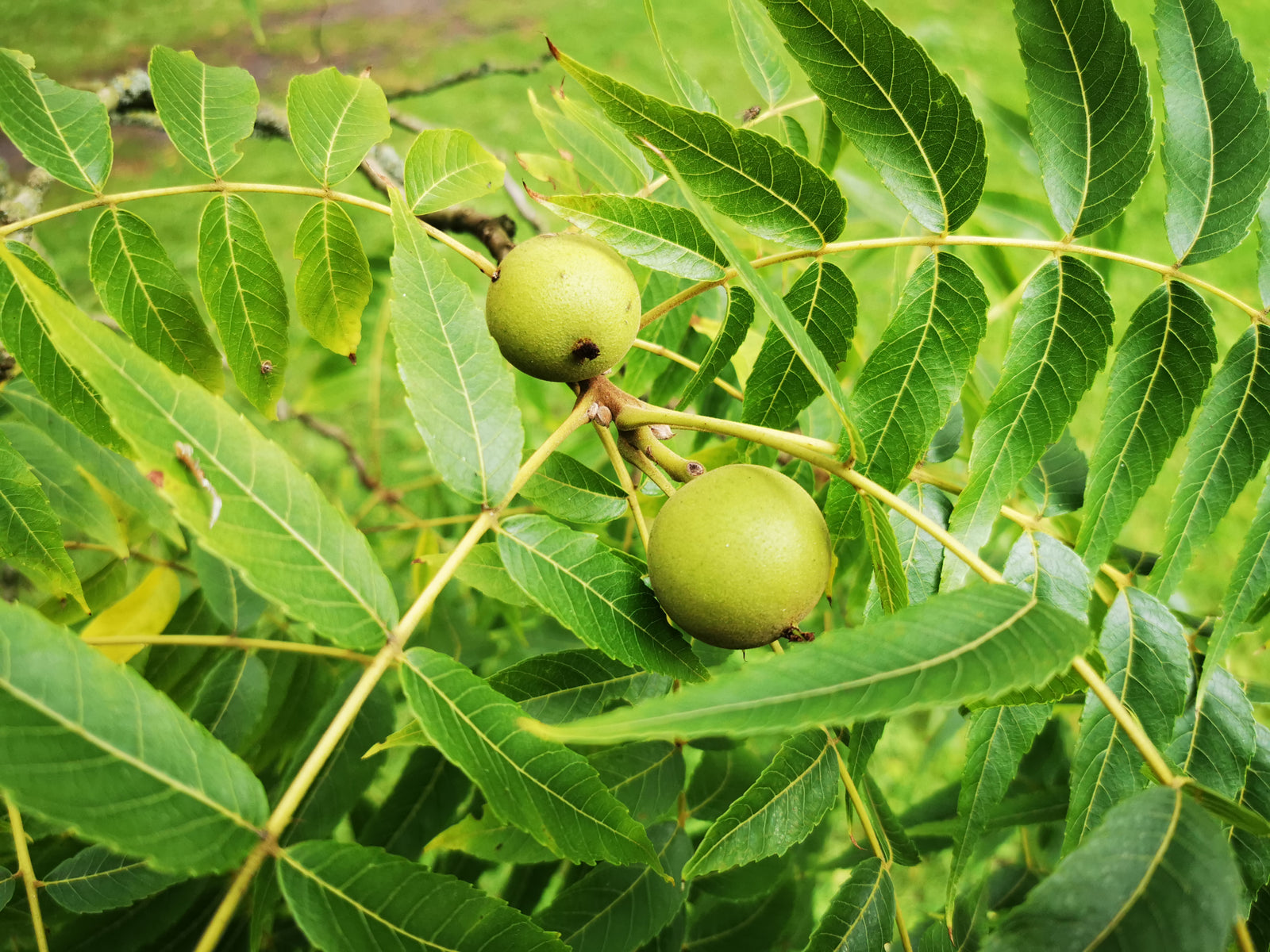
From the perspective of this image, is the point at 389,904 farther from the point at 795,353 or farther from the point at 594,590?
the point at 795,353

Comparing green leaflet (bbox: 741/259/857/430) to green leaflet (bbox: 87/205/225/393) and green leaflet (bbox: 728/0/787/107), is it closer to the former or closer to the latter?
green leaflet (bbox: 728/0/787/107)

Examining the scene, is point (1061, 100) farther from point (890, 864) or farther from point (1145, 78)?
point (890, 864)

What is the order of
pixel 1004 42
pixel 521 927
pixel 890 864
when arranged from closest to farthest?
pixel 521 927
pixel 890 864
pixel 1004 42

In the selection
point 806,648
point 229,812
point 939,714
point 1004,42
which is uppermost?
point 1004,42

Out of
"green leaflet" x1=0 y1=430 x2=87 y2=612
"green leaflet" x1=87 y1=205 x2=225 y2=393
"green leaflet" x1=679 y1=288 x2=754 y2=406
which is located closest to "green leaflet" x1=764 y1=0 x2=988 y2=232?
"green leaflet" x1=679 y1=288 x2=754 y2=406

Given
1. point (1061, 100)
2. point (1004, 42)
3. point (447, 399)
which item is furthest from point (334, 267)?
point (1004, 42)

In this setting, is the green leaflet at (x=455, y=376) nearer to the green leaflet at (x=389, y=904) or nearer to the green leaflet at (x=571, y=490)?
the green leaflet at (x=571, y=490)

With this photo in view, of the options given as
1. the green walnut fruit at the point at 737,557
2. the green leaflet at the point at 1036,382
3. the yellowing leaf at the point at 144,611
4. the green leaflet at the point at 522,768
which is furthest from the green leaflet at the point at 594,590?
the yellowing leaf at the point at 144,611

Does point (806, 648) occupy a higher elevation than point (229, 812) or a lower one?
higher
